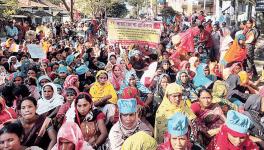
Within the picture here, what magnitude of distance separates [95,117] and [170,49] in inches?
277

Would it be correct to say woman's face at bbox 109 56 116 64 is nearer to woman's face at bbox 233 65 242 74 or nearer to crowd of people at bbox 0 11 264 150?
crowd of people at bbox 0 11 264 150

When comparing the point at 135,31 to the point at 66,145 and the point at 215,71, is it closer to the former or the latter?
the point at 215,71

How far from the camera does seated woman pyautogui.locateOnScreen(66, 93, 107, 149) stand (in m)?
4.95

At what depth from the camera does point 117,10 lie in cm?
5559

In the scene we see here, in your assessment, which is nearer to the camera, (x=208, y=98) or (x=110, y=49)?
(x=208, y=98)

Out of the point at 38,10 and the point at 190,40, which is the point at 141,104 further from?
the point at 38,10

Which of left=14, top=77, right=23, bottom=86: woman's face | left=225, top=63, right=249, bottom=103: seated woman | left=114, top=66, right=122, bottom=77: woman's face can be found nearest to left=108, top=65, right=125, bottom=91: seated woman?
left=114, top=66, right=122, bottom=77: woman's face

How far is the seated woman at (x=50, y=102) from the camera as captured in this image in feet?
19.1

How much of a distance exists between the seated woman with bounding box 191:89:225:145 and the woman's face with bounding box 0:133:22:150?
2.24 m

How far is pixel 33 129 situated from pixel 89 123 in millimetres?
681

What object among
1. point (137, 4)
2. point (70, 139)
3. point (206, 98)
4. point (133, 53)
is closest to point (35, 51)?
point (133, 53)

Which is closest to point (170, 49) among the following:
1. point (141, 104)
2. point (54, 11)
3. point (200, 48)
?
point (200, 48)

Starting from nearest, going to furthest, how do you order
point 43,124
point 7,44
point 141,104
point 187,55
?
point 43,124 < point 141,104 < point 187,55 < point 7,44

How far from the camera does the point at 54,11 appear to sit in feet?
137
